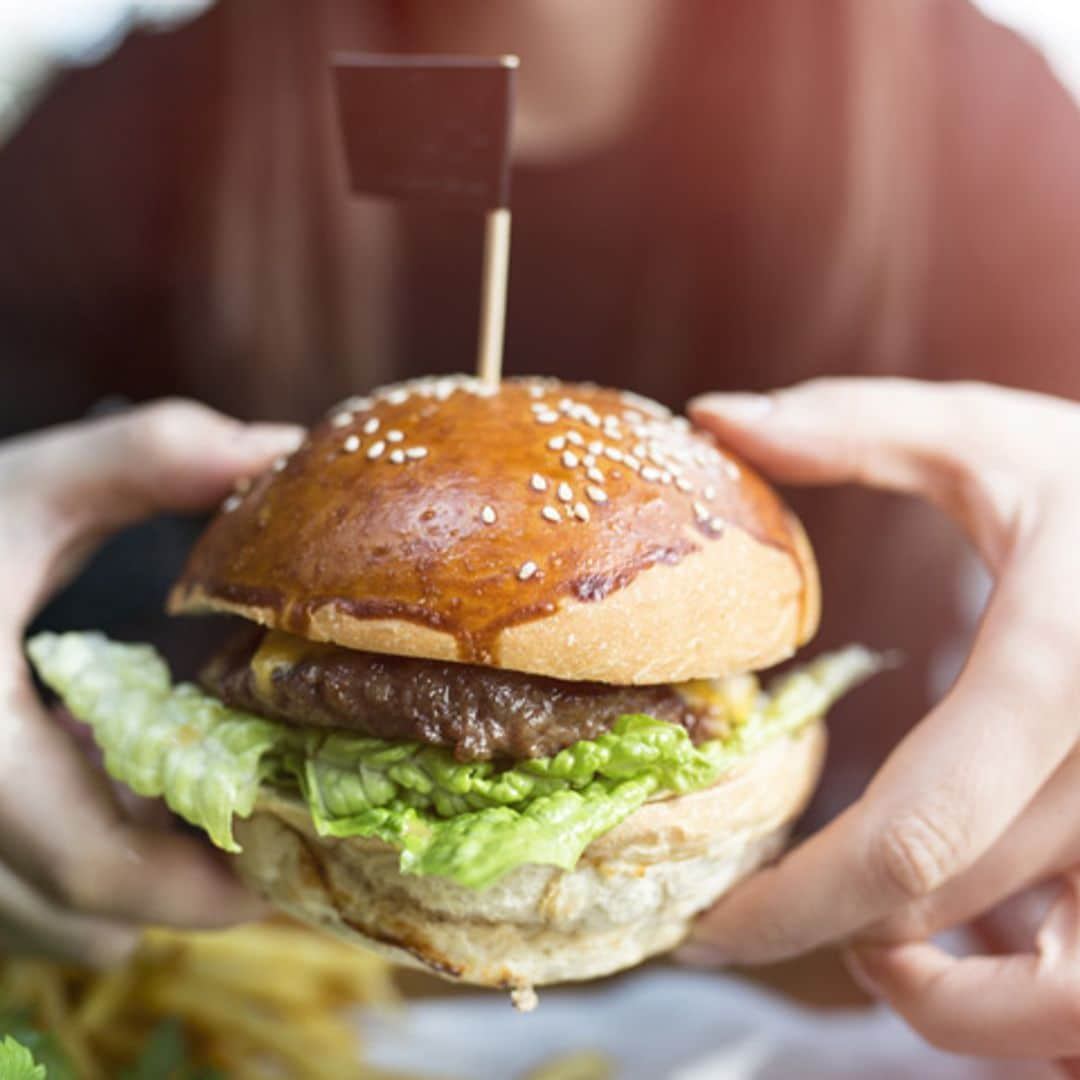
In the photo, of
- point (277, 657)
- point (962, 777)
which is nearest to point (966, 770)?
point (962, 777)

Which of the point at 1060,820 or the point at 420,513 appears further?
→ the point at 1060,820

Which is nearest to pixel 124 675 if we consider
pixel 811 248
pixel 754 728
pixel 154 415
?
pixel 154 415

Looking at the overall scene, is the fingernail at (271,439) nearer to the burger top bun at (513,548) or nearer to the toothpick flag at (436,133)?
the burger top bun at (513,548)

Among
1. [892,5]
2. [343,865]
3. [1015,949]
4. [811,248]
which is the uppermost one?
[892,5]

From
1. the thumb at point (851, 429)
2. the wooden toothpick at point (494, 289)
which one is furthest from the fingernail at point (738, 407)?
the wooden toothpick at point (494, 289)

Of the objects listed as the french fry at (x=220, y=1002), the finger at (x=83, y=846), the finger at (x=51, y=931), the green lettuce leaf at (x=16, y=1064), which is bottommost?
the french fry at (x=220, y=1002)

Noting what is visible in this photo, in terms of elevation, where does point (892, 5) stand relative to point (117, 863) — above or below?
above

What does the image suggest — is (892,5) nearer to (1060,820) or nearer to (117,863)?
(1060,820)

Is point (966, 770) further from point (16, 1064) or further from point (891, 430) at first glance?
point (16, 1064)
